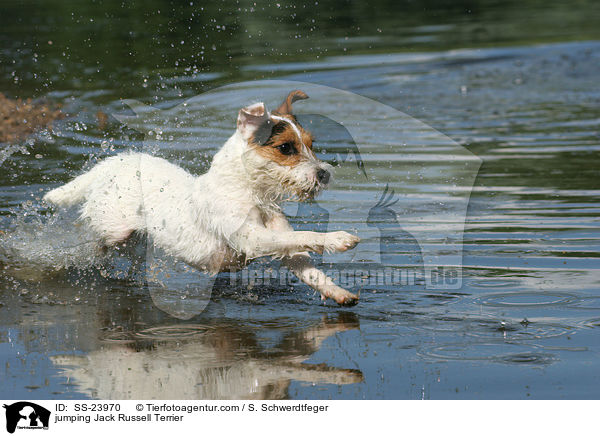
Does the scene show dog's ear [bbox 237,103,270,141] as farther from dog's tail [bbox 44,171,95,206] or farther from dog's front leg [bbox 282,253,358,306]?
dog's tail [bbox 44,171,95,206]

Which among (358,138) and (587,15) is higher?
(587,15)

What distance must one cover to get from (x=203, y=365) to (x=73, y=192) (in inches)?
106

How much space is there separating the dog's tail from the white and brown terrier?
7cm

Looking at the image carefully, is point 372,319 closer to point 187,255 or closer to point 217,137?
point 187,255

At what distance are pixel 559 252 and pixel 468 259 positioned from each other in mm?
819

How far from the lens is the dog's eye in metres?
6.14

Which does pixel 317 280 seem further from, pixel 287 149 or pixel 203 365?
pixel 203 365

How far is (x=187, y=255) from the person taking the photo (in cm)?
695

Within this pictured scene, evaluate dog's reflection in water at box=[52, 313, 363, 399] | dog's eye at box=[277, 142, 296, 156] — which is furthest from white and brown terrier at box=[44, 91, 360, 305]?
dog's reflection in water at box=[52, 313, 363, 399]

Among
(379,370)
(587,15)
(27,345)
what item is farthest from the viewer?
(587,15)
